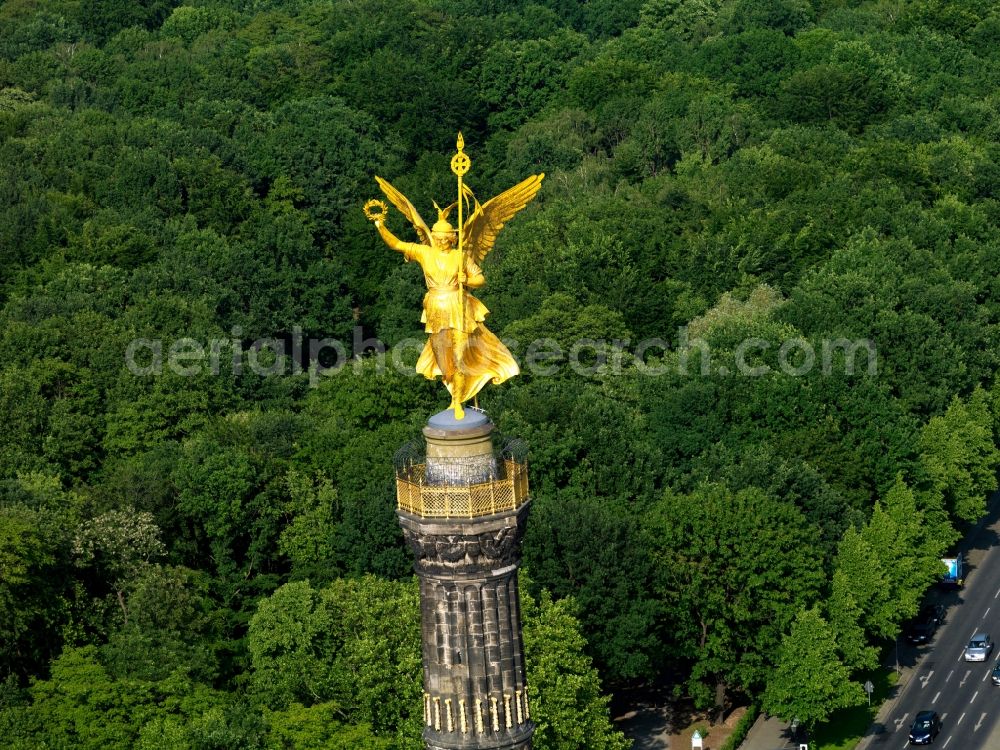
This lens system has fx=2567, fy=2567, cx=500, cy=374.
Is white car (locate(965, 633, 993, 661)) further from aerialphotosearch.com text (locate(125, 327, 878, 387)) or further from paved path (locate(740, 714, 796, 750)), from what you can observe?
aerialphotosearch.com text (locate(125, 327, 878, 387))

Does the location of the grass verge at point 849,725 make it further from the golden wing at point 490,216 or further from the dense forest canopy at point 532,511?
the golden wing at point 490,216

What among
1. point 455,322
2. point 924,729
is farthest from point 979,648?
point 455,322

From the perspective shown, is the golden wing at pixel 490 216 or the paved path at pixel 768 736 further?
the paved path at pixel 768 736

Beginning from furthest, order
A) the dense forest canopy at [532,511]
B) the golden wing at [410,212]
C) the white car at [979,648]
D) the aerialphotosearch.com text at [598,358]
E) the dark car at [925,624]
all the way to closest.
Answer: the aerialphotosearch.com text at [598,358] < the dark car at [925,624] < the white car at [979,648] < the dense forest canopy at [532,511] < the golden wing at [410,212]

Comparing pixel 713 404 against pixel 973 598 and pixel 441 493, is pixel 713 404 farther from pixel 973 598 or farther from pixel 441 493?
pixel 441 493

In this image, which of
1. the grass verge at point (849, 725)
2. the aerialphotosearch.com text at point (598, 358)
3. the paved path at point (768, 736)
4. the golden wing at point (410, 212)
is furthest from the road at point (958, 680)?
the golden wing at point (410, 212)

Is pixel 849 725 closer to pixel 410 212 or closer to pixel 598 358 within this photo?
pixel 598 358
